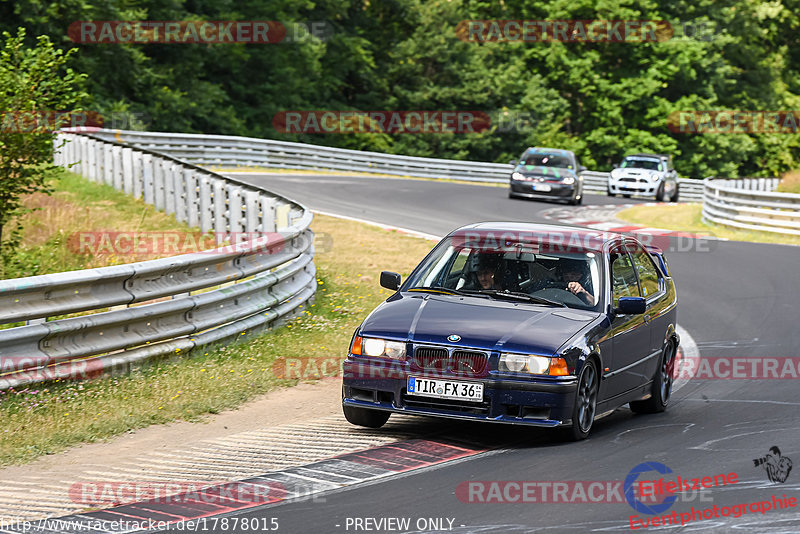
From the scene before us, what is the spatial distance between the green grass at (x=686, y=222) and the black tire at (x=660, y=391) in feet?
55.4

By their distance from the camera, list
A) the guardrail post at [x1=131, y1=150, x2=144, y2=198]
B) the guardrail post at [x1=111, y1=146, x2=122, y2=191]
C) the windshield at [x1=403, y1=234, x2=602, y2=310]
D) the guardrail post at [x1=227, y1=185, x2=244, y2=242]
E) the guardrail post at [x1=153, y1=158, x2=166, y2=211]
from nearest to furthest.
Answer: the windshield at [x1=403, y1=234, x2=602, y2=310] < the guardrail post at [x1=227, y1=185, x2=244, y2=242] < the guardrail post at [x1=153, y1=158, x2=166, y2=211] < the guardrail post at [x1=131, y1=150, x2=144, y2=198] < the guardrail post at [x1=111, y1=146, x2=122, y2=191]

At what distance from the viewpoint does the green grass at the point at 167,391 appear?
7.95 metres

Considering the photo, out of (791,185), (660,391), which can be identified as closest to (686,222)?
(791,185)

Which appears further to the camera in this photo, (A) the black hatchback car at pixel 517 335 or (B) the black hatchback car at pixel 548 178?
(B) the black hatchback car at pixel 548 178

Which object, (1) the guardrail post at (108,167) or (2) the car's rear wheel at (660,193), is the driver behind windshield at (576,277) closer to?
(1) the guardrail post at (108,167)

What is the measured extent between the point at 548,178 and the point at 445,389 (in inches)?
1039

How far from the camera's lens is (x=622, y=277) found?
30.9 feet

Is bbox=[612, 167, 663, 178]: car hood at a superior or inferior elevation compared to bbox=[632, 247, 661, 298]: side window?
inferior

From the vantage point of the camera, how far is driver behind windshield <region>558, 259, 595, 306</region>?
8.88 metres

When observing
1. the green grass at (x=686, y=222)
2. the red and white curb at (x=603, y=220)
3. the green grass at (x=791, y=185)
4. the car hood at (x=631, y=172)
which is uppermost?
the car hood at (x=631, y=172)

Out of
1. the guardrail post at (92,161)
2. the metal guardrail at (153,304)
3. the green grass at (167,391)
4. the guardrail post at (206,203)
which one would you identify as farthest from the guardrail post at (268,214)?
the guardrail post at (92,161)

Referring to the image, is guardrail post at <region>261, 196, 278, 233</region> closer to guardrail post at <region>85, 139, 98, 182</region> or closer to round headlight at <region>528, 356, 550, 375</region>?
guardrail post at <region>85, 139, 98, 182</region>

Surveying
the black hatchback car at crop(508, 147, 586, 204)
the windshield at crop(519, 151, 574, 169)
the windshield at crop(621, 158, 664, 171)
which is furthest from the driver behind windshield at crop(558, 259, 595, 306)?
the windshield at crop(621, 158, 664, 171)

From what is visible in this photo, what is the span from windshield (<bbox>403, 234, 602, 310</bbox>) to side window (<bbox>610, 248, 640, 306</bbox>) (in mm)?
207
